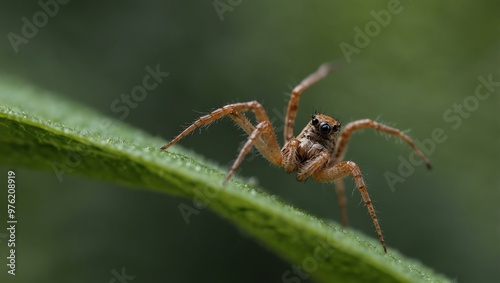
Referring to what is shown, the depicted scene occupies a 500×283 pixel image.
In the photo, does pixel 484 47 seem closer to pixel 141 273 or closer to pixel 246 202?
pixel 141 273

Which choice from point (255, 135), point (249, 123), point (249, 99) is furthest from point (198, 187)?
point (249, 99)

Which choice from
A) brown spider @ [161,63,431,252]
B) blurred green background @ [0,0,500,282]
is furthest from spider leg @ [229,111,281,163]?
blurred green background @ [0,0,500,282]

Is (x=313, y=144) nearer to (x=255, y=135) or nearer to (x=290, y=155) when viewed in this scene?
(x=290, y=155)

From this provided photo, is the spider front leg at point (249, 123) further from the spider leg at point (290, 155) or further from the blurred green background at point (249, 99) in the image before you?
the blurred green background at point (249, 99)

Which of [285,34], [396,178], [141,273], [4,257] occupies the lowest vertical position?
[141,273]

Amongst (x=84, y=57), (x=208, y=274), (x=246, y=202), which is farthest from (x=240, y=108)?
(x=84, y=57)

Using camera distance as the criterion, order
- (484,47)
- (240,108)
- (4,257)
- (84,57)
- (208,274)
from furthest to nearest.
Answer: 1. (84,57)
2. (484,47)
3. (208,274)
4. (4,257)
5. (240,108)

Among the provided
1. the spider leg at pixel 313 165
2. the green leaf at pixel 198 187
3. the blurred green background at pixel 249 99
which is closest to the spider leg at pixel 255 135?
the spider leg at pixel 313 165
